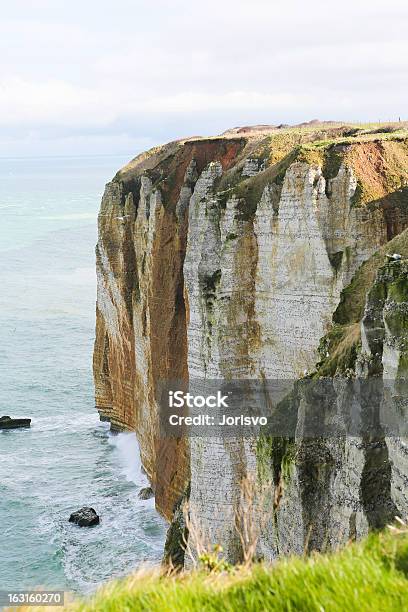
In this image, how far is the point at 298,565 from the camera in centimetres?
746

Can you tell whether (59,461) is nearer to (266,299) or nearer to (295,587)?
(266,299)

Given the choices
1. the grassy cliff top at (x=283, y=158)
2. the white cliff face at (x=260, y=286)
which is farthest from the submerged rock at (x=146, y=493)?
the grassy cliff top at (x=283, y=158)

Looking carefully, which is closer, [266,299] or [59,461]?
[266,299]

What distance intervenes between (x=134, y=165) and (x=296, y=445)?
31.9 m

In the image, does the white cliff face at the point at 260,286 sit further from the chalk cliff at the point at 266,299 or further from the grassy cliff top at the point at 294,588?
the grassy cliff top at the point at 294,588

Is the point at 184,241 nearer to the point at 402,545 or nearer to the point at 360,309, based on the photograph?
the point at 360,309

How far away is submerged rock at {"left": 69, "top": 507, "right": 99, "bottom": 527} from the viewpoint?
36.0 m

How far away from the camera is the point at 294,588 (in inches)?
278

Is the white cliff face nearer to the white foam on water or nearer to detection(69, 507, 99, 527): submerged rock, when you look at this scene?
detection(69, 507, 99, 527): submerged rock

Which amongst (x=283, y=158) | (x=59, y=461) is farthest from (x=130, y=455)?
(x=283, y=158)

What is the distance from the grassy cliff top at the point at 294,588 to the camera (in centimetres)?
679

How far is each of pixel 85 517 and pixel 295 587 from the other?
30071 millimetres

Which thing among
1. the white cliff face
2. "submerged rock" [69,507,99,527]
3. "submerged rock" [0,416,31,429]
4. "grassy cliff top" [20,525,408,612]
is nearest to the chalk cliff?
the white cliff face

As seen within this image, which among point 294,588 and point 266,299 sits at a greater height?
point 294,588
